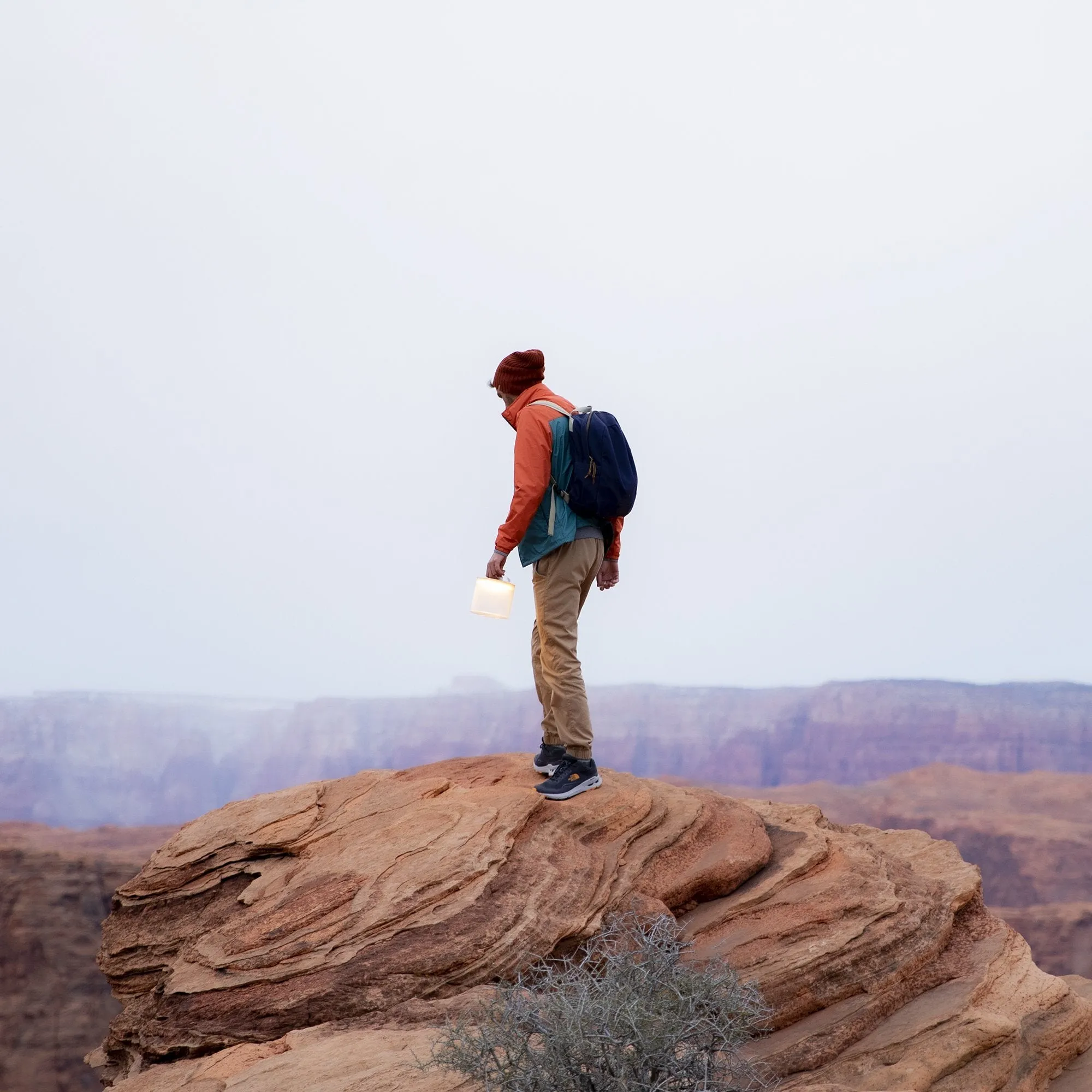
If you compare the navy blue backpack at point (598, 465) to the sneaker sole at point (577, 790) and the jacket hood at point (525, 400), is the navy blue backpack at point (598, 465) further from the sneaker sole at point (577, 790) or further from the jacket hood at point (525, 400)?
the sneaker sole at point (577, 790)

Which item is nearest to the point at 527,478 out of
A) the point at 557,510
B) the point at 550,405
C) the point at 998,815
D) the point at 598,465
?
the point at 557,510

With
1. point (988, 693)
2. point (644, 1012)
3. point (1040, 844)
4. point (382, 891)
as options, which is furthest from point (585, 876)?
point (988, 693)

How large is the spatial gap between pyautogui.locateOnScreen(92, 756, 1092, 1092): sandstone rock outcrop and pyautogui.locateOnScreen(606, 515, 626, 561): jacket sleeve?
143 cm

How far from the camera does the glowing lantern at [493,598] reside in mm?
5324

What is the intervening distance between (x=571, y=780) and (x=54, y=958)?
517 inches

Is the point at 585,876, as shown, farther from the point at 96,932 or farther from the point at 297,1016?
the point at 96,932

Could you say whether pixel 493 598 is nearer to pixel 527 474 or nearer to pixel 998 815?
pixel 527 474

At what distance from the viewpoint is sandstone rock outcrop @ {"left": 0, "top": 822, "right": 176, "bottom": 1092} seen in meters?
14.7

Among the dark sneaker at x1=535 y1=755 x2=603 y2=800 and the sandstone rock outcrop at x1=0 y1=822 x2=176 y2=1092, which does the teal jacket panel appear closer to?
the dark sneaker at x1=535 y1=755 x2=603 y2=800

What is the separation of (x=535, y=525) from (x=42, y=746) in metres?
14.0

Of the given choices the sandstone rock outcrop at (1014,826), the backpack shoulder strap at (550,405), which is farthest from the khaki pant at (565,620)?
the sandstone rock outcrop at (1014,826)

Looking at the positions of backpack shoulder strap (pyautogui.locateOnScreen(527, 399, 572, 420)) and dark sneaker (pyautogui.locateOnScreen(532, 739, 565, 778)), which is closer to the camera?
backpack shoulder strap (pyautogui.locateOnScreen(527, 399, 572, 420))

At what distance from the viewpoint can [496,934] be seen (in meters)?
4.66

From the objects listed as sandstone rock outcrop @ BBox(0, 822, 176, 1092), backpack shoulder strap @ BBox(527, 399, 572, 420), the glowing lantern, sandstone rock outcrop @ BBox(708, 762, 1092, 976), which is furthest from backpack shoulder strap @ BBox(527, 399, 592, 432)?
sandstone rock outcrop @ BBox(0, 822, 176, 1092)
